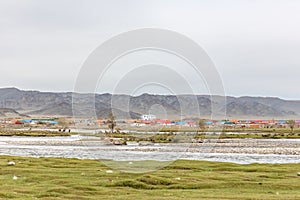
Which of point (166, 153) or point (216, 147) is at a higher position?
point (216, 147)

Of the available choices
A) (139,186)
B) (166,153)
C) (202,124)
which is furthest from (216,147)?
Answer: (202,124)

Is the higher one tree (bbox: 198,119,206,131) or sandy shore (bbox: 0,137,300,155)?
tree (bbox: 198,119,206,131)

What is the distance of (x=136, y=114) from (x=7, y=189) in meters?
80.2

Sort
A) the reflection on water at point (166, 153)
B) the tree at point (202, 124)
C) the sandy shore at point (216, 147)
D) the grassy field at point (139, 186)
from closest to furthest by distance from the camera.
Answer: the grassy field at point (139, 186), the reflection on water at point (166, 153), the sandy shore at point (216, 147), the tree at point (202, 124)

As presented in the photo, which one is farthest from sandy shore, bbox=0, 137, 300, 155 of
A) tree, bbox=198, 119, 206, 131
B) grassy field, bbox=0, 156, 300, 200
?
tree, bbox=198, 119, 206, 131

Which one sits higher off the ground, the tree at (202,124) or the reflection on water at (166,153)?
the tree at (202,124)

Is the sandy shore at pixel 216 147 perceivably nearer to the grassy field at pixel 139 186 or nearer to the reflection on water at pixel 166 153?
the reflection on water at pixel 166 153

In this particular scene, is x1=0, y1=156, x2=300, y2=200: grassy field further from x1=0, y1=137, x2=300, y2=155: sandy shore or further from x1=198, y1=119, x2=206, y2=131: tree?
x1=198, y1=119, x2=206, y2=131: tree

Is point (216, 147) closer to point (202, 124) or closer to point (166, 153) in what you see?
point (166, 153)

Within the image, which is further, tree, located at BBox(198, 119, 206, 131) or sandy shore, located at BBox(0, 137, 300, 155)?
tree, located at BBox(198, 119, 206, 131)

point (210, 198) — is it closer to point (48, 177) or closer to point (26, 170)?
point (48, 177)

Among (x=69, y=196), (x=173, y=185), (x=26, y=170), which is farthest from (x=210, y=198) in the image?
(x=26, y=170)

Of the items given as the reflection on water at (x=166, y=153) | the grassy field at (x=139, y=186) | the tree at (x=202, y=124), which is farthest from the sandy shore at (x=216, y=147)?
the tree at (x=202, y=124)

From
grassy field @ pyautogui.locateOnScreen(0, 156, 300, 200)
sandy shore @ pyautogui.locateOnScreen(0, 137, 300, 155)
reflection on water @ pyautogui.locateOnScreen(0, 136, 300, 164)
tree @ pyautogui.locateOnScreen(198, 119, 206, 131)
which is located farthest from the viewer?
tree @ pyautogui.locateOnScreen(198, 119, 206, 131)
